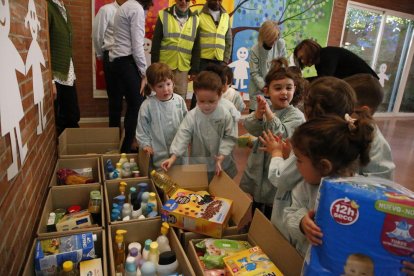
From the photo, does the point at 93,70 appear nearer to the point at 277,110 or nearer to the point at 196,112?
the point at 196,112

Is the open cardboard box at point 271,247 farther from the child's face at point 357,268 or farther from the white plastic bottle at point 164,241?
the child's face at point 357,268

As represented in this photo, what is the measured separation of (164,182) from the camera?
1.71 m

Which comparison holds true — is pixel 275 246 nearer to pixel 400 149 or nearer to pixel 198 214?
pixel 198 214

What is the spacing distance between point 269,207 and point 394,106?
6911mm

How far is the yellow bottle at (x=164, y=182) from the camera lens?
170 cm

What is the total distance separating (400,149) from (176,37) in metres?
3.63

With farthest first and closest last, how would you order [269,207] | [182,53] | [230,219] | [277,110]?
1. [182,53]
2. [269,207]
3. [277,110]
4. [230,219]

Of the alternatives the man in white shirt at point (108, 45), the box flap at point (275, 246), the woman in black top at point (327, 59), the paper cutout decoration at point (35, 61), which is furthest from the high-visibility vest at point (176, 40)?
the box flap at point (275, 246)

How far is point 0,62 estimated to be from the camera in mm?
972

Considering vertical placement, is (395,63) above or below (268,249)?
above

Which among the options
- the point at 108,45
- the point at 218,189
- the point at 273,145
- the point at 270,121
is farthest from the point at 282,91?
the point at 108,45

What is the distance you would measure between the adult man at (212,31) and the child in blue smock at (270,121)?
76.6 inches

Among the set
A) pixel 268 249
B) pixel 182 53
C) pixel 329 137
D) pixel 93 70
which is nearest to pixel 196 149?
pixel 268 249

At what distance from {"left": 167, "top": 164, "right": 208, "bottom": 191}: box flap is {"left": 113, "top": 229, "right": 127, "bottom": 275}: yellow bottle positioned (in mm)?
521
